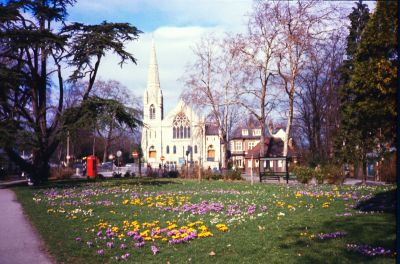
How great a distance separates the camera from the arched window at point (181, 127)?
95312 millimetres

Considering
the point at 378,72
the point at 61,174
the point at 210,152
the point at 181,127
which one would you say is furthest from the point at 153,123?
the point at 378,72

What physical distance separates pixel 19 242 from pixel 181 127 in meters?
86.5

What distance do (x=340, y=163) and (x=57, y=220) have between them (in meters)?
23.8

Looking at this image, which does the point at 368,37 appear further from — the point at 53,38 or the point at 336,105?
the point at 336,105

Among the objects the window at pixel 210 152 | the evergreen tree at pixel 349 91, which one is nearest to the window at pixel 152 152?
the window at pixel 210 152

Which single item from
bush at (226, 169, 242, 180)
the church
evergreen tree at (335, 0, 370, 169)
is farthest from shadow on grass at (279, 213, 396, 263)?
the church

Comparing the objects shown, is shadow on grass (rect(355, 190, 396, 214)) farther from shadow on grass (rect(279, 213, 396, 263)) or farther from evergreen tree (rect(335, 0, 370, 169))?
evergreen tree (rect(335, 0, 370, 169))

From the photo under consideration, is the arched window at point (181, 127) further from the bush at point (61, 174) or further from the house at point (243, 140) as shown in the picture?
the bush at point (61, 174)

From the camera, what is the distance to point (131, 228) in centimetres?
985

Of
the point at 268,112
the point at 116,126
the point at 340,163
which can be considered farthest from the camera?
the point at 268,112

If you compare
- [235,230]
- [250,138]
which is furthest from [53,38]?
[250,138]

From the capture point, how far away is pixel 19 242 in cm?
940

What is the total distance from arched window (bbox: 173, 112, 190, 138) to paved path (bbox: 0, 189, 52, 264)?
81315 mm

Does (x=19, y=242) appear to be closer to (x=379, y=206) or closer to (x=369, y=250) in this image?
(x=369, y=250)
